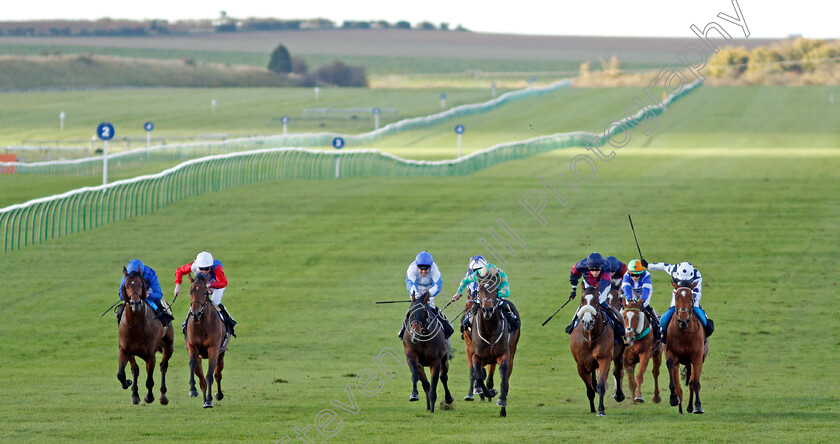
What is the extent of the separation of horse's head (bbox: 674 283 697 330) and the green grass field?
3.38ft

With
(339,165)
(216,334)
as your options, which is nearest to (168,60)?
(339,165)

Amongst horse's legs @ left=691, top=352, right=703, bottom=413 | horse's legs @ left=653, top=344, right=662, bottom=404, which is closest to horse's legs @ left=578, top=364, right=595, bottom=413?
horse's legs @ left=691, top=352, right=703, bottom=413

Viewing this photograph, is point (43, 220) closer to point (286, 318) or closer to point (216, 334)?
point (286, 318)

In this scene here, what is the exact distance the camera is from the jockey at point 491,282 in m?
13.6

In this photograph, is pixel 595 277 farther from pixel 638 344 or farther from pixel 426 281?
pixel 426 281

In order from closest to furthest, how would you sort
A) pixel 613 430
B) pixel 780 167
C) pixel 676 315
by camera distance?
pixel 613 430 < pixel 676 315 < pixel 780 167

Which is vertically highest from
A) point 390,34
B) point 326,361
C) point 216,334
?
point 390,34

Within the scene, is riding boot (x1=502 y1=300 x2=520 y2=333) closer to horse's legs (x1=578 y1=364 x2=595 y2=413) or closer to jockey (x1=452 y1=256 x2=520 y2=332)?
jockey (x1=452 y1=256 x2=520 y2=332)

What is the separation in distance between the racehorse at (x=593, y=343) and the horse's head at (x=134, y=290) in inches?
190

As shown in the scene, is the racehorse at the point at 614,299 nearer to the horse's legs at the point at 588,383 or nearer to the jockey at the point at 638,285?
the jockey at the point at 638,285

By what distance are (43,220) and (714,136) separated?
41.2 m

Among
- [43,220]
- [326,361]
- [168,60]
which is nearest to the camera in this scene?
[326,361]

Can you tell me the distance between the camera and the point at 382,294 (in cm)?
2322

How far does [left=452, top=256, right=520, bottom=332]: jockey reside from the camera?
13.6 metres
